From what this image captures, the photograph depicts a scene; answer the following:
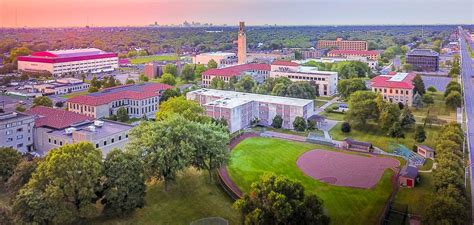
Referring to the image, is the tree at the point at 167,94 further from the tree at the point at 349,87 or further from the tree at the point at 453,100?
the tree at the point at 453,100

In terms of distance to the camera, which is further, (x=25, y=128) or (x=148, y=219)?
(x=25, y=128)

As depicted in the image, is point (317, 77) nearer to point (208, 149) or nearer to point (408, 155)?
point (408, 155)

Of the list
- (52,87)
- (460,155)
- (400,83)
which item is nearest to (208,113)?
(460,155)

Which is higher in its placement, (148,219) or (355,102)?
(355,102)

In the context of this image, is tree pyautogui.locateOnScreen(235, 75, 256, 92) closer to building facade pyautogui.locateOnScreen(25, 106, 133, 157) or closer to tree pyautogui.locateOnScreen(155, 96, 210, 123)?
tree pyautogui.locateOnScreen(155, 96, 210, 123)

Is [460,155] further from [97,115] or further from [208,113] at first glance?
[97,115]

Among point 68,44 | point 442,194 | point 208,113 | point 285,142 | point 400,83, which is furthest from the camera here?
point 68,44

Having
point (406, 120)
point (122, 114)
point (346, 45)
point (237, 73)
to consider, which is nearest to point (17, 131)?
point (122, 114)
